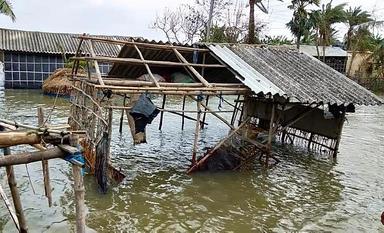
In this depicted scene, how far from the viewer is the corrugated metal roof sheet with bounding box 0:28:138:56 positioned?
80.7 feet

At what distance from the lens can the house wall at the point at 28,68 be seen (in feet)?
81.2

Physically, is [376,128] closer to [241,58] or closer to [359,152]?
[359,152]

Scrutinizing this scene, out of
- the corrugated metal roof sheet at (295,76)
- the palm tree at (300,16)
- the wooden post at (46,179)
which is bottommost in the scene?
the wooden post at (46,179)

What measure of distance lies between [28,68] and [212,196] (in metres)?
20.6

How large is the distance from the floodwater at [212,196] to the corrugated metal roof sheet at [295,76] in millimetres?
2146

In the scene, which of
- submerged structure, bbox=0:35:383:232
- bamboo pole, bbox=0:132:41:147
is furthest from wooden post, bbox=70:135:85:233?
submerged structure, bbox=0:35:383:232

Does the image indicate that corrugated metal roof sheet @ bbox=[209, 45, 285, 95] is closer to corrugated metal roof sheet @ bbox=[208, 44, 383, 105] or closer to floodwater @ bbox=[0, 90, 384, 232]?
corrugated metal roof sheet @ bbox=[208, 44, 383, 105]

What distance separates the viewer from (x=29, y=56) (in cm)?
2508

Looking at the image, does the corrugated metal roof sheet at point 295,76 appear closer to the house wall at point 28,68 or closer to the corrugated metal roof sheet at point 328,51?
the house wall at point 28,68

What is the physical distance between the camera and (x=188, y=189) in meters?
8.91

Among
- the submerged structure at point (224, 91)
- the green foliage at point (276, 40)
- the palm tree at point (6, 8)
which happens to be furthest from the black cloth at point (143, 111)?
the green foliage at point (276, 40)

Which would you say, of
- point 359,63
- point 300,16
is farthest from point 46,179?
point 359,63

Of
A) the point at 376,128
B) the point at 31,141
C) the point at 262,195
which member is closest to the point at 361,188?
the point at 262,195

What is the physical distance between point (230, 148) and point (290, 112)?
3479 millimetres
